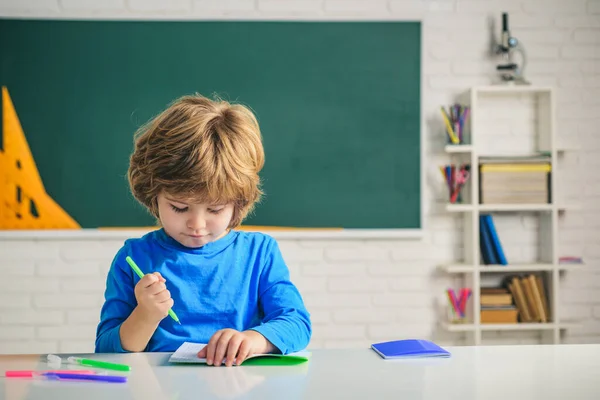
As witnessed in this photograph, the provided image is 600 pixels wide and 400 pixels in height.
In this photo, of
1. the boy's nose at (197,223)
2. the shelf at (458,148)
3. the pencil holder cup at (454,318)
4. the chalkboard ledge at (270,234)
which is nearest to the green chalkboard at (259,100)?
the chalkboard ledge at (270,234)

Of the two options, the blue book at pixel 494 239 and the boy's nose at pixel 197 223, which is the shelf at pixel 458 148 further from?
the boy's nose at pixel 197 223

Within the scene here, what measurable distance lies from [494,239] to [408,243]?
0.40 meters

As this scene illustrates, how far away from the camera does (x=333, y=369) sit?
1.13 meters

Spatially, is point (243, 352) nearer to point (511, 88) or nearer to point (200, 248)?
point (200, 248)

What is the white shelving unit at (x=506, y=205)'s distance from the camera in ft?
11.0

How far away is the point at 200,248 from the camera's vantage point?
1.45 metres

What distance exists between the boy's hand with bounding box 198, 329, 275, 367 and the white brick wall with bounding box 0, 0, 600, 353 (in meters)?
2.23

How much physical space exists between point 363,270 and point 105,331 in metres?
2.20

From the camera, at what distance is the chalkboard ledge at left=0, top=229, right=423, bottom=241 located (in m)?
3.34

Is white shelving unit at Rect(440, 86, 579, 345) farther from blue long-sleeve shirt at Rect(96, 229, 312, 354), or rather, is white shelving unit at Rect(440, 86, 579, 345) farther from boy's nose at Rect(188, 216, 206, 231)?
boy's nose at Rect(188, 216, 206, 231)

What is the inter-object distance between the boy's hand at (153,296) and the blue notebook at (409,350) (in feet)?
1.25

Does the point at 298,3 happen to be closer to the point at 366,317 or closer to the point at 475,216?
the point at 475,216

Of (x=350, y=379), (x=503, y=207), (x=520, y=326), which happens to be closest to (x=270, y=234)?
(x=503, y=207)

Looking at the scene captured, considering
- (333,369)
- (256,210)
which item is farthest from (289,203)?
(333,369)
